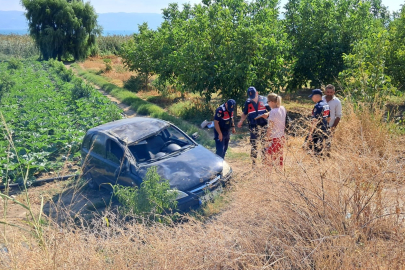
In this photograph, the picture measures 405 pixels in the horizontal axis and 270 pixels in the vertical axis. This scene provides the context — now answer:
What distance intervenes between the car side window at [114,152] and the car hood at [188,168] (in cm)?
59

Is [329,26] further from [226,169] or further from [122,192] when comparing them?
[122,192]

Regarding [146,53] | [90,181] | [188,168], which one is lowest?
[90,181]

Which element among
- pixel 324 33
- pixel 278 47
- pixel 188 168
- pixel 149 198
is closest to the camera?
pixel 149 198

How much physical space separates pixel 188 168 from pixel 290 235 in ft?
9.06

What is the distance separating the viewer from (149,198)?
15.7 ft

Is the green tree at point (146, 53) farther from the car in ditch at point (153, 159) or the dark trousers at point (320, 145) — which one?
the dark trousers at point (320, 145)

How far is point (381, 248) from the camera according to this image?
3.47 meters

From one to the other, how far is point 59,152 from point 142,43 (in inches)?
481

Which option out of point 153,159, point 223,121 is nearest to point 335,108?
point 223,121

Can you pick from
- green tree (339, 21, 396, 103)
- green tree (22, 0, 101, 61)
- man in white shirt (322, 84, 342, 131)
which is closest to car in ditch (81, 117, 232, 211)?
man in white shirt (322, 84, 342, 131)

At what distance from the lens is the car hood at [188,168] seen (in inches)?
236

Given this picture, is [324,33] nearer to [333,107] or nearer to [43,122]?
[333,107]

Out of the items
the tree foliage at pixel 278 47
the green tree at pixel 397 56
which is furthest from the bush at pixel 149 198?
the green tree at pixel 397 56

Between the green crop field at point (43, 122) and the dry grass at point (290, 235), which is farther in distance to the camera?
the green crop field at point (43, 122)
